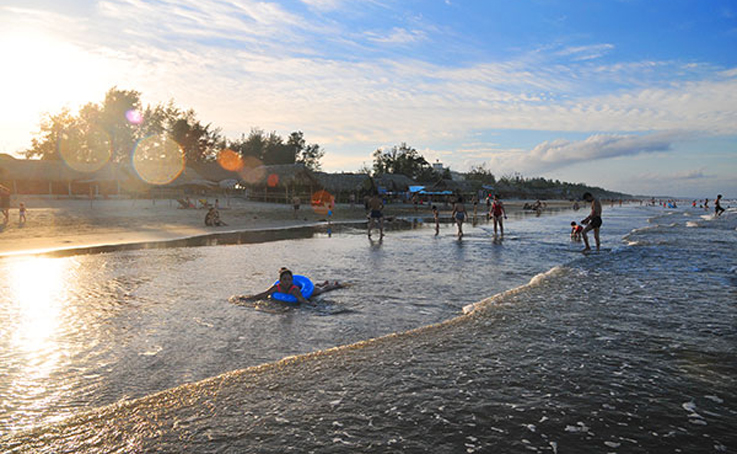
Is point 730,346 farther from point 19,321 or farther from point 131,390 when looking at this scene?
point 19,321

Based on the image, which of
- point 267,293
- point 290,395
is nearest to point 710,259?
point 267,293

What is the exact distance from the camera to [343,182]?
52281 millimetres

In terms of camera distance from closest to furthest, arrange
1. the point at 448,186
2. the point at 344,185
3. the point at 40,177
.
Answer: the point at 40,177, the point at 344,185, the point at 448,186

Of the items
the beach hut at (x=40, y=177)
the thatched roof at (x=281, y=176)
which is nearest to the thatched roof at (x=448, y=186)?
the thatched roof at (x=281, y=176)

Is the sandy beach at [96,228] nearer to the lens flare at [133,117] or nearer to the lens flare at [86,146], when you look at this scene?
the lens flare at [86,146]

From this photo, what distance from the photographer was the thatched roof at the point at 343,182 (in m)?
50.2

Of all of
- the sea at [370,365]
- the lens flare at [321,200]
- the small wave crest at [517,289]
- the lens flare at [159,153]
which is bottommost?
the sea at [370,365]

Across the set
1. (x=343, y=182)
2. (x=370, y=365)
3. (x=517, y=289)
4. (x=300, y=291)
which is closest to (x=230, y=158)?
(x=343, y=182)

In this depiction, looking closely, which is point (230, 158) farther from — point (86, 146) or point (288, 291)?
point (288, 291)

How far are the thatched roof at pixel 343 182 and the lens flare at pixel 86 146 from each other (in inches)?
1171

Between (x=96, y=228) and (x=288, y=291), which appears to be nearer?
(x=288, y=291)

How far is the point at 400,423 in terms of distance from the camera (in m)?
3.46

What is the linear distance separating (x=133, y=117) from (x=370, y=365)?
68.0 meters

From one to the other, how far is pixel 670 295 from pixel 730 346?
3.24 meters
